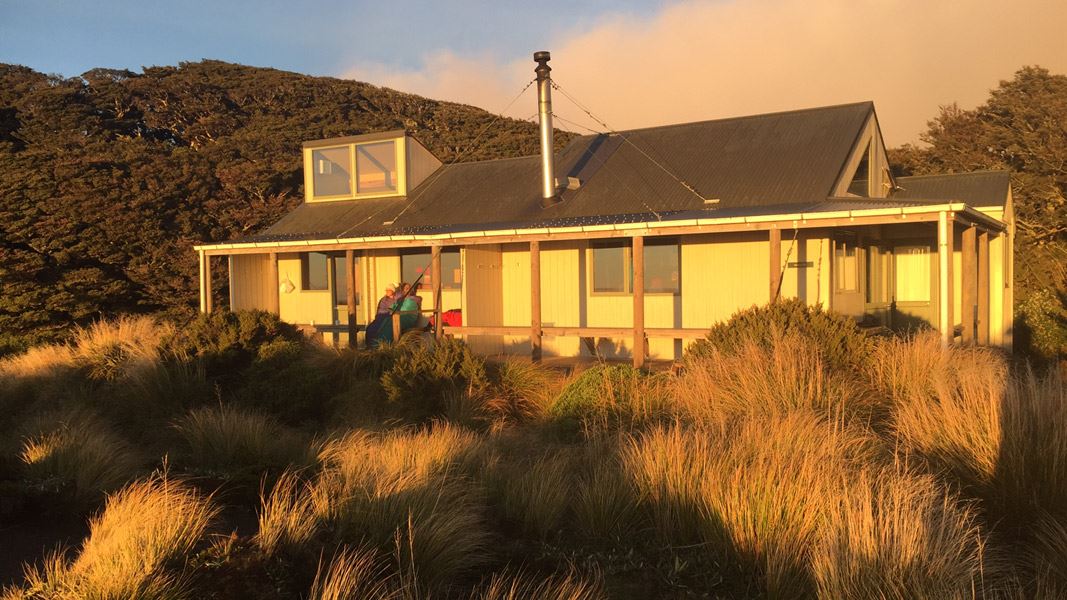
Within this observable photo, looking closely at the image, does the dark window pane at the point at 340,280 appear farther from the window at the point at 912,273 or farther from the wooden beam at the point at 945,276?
the wooden beam at the point at 945,276

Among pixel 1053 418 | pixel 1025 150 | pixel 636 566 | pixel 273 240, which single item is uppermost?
pixel 1025 150

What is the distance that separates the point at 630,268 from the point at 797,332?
585 centimetres

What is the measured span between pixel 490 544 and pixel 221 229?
26.6m

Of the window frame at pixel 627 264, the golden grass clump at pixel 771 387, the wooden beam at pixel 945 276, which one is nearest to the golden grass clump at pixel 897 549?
the golden grass clump at pixel 771 387

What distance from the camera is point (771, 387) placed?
797 cm

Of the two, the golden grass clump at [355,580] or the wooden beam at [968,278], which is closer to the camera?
the golden grass clump at [355,580]

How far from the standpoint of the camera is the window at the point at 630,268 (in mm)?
14961

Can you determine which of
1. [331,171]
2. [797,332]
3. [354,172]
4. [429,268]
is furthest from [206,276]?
[797,332]

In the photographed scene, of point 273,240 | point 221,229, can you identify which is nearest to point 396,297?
point 273,240

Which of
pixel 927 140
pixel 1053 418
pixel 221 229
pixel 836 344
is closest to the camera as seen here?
pixel 1053 418

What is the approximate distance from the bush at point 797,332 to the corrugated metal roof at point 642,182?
2.39 meters

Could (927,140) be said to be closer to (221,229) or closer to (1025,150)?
(1025,150)

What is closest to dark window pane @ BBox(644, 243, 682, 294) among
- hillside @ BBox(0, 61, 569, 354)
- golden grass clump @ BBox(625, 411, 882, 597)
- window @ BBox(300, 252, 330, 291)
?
window @ BBox(300, 252, 330, 291)

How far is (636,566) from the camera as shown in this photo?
16.1 ft
